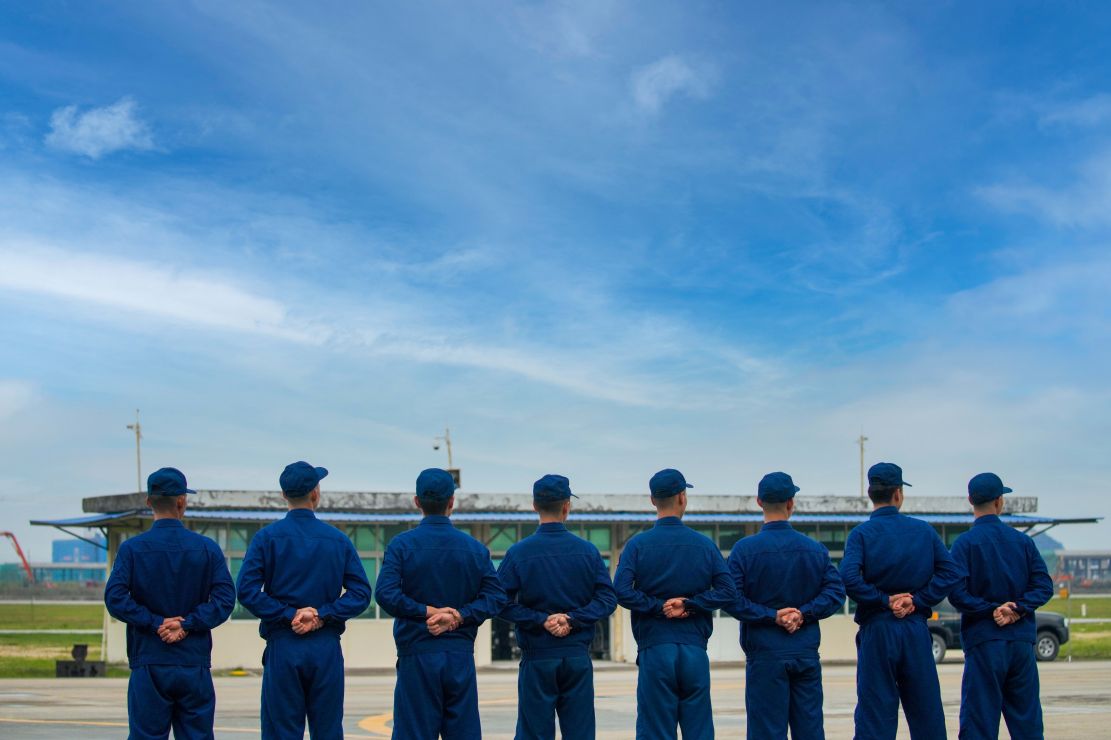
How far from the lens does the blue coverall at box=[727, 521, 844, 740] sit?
25.7 feet

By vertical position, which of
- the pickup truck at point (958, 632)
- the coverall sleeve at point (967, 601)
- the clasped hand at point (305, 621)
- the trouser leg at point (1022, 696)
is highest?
the clasped hand at point (305, 621)

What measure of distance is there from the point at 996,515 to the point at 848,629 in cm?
2432

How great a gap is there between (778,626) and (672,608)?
0.74 meters

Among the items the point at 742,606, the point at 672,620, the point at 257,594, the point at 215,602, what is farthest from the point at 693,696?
the point at 215,602

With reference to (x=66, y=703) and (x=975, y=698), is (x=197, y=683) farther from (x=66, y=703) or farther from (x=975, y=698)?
(x=66, y=703)

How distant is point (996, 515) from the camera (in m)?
8.81

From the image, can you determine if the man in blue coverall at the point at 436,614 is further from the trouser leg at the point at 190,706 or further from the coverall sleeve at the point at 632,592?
the trouser leg at the point at 190,706

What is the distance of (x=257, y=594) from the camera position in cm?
736

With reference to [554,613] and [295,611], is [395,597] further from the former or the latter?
[554,613]

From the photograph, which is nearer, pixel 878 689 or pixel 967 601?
pixel 878 689

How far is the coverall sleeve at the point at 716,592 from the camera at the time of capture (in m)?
7.84

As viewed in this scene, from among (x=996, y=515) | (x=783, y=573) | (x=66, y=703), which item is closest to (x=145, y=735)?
(x=783, y=573)

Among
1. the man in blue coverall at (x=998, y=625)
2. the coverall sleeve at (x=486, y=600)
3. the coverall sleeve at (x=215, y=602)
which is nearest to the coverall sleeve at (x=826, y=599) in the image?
the man in blue coverall at (x=998, y=625)

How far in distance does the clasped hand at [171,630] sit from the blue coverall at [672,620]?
275 cm
